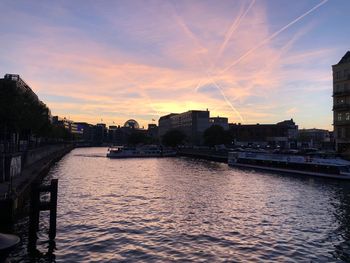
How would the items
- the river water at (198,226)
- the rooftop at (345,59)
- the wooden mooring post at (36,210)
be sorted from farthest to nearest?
1. the rooftop at (345,59)
2. the wooden mooring post at (36,210)
3. the river water at (198,226)

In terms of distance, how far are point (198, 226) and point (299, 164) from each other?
54.8m

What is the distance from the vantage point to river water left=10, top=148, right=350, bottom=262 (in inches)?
980

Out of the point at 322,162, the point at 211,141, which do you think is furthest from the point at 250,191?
the point at 211,141

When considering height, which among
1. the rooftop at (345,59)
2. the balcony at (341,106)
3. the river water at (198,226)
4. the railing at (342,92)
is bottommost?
the river water at (198,226)

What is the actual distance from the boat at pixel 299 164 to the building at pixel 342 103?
52.8 ft

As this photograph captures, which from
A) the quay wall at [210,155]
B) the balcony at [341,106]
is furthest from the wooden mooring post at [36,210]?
the quay wall at [210,155]

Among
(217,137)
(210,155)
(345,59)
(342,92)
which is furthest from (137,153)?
(345,59)

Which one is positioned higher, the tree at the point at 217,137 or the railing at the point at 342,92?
the railing at the point at 342,92

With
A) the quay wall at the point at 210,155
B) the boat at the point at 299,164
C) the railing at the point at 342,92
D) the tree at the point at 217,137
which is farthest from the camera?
the tree at the point at 217,137

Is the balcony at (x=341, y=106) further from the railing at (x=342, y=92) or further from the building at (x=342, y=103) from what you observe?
the railing at (x=342, y=92)

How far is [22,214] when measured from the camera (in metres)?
35.0

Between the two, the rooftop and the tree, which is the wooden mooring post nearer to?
the rooftop

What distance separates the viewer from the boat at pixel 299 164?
229 ft

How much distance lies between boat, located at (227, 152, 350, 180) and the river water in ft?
54.3
